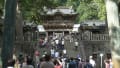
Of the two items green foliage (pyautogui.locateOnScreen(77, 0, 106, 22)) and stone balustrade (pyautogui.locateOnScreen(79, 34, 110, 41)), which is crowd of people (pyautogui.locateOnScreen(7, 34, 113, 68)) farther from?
green foliage (pyautogui.locateOnScreen(77, 0, 106, 22))

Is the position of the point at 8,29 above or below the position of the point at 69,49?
above

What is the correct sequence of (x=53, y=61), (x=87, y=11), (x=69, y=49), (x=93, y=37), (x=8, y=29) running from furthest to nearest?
1. (x=87, y=11)
2. (x=93, y=37)
3. (x=69, y=49)
4. (x=53, y=61)
5. (x=8, y=29)

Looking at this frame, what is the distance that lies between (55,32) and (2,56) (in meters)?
54.9

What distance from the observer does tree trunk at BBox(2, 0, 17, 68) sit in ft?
46.8

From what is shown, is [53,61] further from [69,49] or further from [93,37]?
[93,37]

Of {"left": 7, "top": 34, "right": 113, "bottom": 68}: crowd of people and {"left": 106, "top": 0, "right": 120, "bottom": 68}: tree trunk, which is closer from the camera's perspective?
{"left": 106, "top": 0, "right": 120, "bottom": 68}: tree trunk

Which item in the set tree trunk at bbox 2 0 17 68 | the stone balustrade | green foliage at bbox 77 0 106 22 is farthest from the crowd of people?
green foliage at bbox 77 0 106 22

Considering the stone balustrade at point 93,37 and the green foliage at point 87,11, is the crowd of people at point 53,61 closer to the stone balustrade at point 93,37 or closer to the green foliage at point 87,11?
the stone balustrade at point 93,37

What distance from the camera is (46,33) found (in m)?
68.0

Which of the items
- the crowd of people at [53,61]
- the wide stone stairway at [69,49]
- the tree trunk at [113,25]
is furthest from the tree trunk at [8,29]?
the wide stone stairway at [69,49]

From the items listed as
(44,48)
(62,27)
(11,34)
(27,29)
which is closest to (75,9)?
(62,27)

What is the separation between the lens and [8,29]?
14398mm

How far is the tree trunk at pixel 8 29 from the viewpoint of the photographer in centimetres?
1426

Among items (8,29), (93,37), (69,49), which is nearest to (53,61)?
(8,29)
